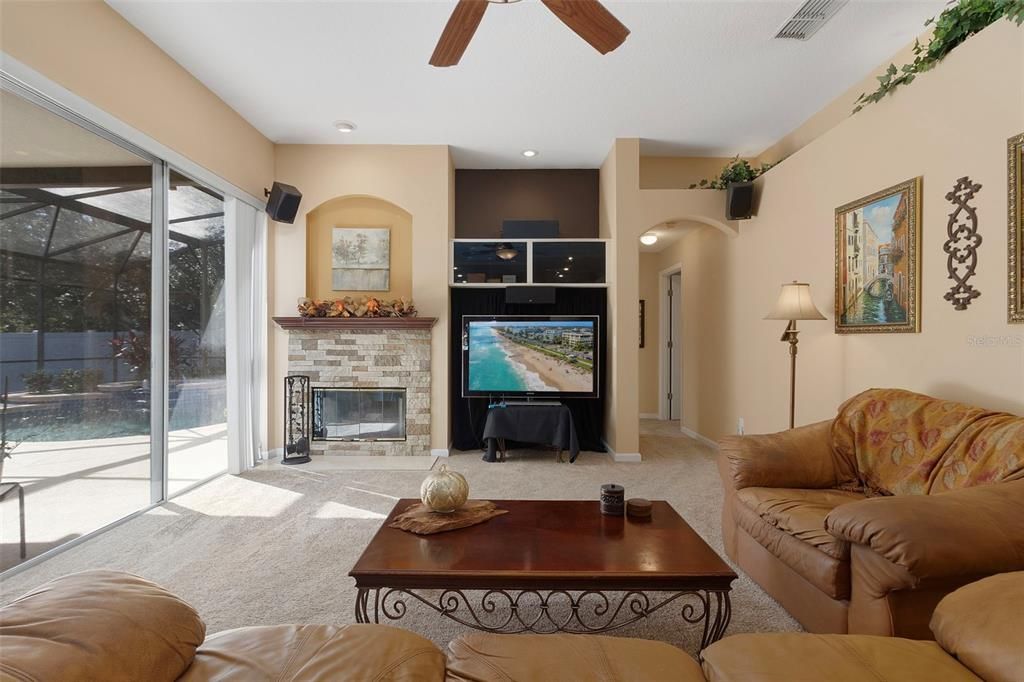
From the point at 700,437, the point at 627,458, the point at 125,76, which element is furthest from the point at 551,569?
the point at 700,437

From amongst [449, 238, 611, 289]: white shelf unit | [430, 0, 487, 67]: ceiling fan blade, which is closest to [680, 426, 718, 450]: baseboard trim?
[449, 238, 611, 289]: white shelf unit

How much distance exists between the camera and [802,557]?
1920 millimetres

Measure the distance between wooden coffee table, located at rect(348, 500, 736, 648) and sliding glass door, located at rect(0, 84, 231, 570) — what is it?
6.31ft

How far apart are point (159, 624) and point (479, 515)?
1.24 metres

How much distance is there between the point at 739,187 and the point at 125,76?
14.9 ft

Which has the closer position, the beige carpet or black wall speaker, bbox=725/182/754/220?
the beige carpet

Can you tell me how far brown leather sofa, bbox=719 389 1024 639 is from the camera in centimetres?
149

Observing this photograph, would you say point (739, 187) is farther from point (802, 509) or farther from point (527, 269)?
point (802, 509)

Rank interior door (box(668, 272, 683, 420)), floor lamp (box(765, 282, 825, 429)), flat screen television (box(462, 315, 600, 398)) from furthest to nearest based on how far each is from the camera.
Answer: interior door (box(668, 272, 683, 420)) → flat screen television (box(462, 315, 600, 398)) → floor lamp (box(765, 282, 825, 429))

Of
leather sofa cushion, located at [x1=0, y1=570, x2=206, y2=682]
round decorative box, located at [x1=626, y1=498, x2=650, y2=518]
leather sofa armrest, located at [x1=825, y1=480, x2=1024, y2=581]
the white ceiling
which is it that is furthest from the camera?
the white ceiling

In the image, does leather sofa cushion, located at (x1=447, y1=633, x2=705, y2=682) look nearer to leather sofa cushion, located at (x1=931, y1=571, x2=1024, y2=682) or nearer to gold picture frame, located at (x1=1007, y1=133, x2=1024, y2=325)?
leather sofa cushion, located at (x1=931, y1=571, x2=1024, y2=682)

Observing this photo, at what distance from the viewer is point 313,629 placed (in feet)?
4.08

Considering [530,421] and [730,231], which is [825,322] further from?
[530,421]

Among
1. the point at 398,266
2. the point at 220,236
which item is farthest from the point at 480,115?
the point at 220,236
